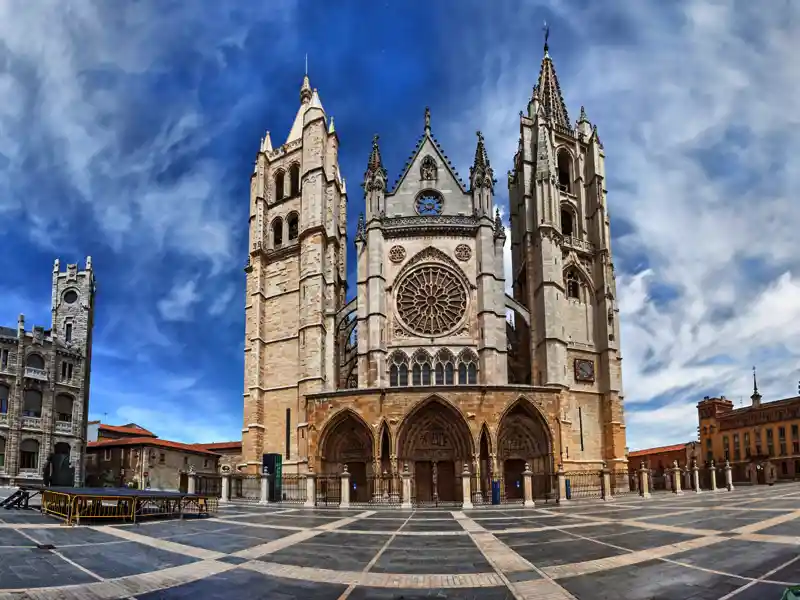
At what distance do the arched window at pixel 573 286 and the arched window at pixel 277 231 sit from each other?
68.9ft

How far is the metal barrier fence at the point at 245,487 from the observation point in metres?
36.2

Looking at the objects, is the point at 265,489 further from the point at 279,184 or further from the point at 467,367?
the point at 279,184

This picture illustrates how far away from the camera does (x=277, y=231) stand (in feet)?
152

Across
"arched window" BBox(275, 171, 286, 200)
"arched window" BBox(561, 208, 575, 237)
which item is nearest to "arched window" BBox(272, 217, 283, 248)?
"arched window" BBox(275, 171, 286, 200)

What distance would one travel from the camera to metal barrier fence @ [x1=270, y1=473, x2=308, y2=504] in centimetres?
3303

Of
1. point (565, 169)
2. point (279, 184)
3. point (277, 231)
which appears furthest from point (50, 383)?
point (565, 169)

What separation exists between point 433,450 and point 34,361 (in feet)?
92.7

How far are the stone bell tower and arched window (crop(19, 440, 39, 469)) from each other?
45.3 feet

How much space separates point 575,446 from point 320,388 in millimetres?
16341

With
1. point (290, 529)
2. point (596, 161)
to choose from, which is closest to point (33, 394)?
point (290, 529)

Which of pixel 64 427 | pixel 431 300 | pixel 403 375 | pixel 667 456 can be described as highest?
pixel 431 300

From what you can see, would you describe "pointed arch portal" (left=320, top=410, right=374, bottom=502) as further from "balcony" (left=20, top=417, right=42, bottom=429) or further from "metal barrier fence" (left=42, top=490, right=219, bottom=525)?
"balcony" (left=20, top=417, right=42, bottom=429)

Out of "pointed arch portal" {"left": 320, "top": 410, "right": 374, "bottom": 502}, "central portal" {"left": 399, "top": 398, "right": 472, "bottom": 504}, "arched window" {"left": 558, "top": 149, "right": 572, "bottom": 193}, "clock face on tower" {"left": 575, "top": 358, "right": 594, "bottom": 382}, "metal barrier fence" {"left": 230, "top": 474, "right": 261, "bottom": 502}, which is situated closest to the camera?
"central portal" {"left": 399, "top": 398, "right": 472, "bottom": 504}

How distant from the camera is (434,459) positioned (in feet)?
109
